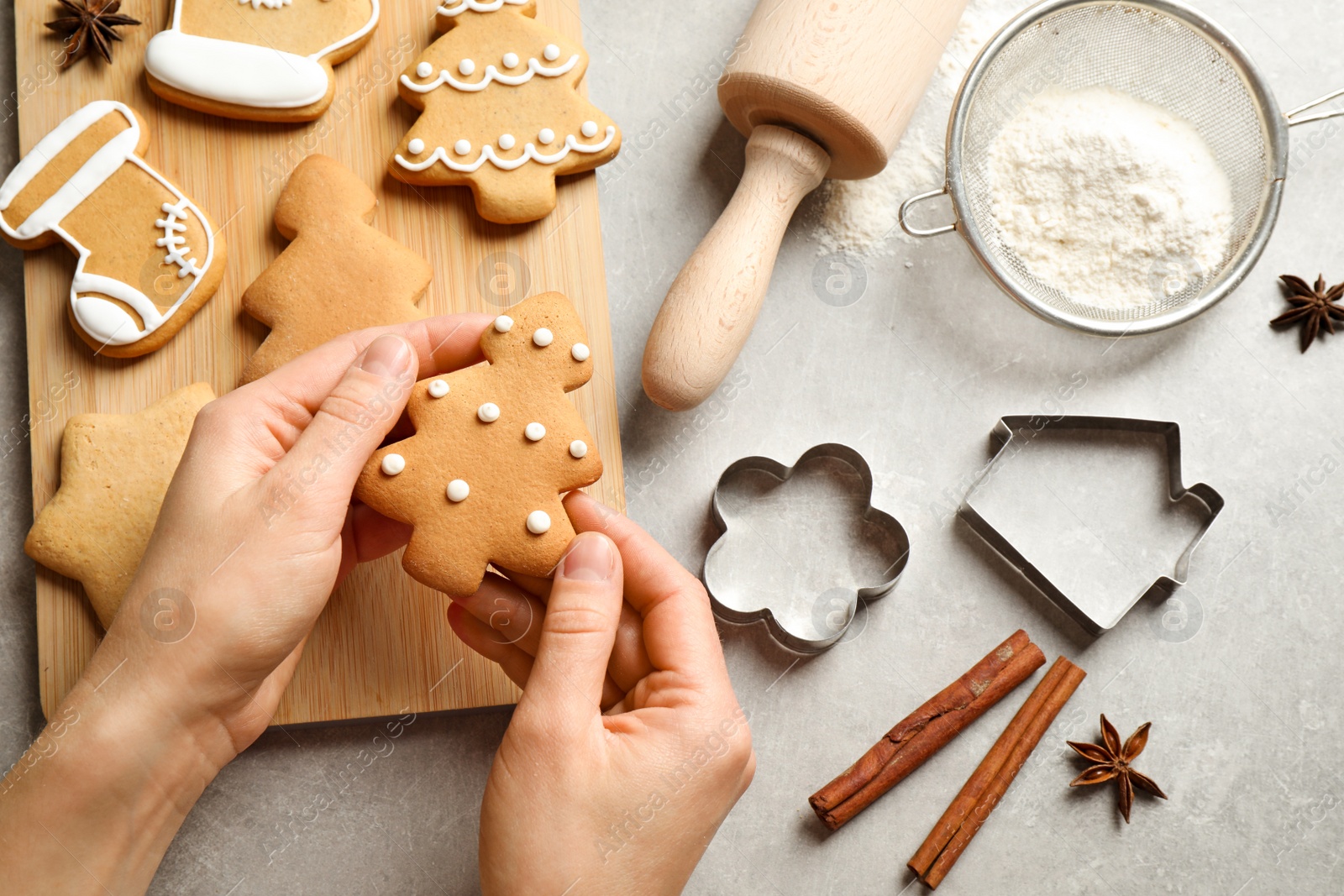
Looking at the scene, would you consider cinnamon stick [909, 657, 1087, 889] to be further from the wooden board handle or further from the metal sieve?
the wooden board handle

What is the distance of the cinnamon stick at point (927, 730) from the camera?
6.00ft

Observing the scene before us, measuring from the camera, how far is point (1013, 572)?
1.96 m

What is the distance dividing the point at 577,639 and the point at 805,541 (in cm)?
71

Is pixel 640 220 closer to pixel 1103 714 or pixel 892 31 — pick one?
pixel 892 31

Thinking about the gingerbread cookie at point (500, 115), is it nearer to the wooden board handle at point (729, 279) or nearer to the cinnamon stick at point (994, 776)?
the wooden board handle at point (729, 279)

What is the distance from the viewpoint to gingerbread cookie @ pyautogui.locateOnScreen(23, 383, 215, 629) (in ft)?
5.55

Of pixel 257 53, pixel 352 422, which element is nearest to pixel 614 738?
pixel 352 422

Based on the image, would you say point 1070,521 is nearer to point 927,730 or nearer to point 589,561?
point 927,730

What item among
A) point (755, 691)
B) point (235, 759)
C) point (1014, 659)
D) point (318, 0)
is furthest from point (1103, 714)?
point (318, 0)

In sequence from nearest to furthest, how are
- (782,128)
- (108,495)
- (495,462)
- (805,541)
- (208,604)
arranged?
(208,604)
(495,462)
(108,495)
(782,128)
(805,541)

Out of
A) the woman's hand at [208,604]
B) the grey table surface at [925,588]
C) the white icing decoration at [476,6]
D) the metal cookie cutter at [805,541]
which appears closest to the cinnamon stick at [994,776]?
the grey table surface at [925,588]

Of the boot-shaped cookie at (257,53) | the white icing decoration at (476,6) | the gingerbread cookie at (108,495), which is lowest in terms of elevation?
the gingerbread cookie at (108,495)

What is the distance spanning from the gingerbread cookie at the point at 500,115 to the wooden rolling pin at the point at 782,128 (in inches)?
12.2

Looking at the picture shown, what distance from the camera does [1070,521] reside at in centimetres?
199
